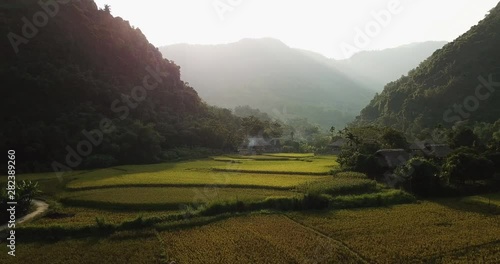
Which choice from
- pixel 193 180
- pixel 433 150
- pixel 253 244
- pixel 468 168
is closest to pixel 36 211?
pixel 193 180

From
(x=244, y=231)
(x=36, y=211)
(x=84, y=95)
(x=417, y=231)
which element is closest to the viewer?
(x=417, y=231)

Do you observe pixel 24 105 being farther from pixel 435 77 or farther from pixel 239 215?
pixel 435 77

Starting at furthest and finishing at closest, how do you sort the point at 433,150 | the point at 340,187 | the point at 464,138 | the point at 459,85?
the point at 459,85, the point at 464,138, the point at 433,150, the point at 340,187

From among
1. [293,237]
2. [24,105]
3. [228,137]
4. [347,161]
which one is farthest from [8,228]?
[228,137]

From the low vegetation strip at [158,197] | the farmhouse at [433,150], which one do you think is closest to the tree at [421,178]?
the low vegetation strip at [158,197]

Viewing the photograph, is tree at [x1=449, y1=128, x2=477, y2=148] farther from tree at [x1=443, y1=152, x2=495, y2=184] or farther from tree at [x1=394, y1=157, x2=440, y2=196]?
tree at [x1=394, y1=157, x2=440, y2=196]

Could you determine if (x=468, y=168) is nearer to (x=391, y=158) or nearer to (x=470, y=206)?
(x=470, y=206)
